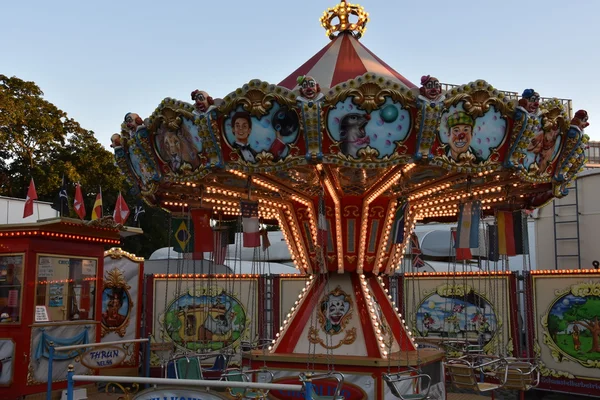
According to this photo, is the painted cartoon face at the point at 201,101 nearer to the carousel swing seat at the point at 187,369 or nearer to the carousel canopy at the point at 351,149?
the carousel canopy at the point at 351,149

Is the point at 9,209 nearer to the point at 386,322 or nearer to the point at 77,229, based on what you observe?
the point at 77,229

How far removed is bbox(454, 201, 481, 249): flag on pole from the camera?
8.25m

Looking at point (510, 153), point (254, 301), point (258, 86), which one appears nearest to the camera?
point (258, 86)

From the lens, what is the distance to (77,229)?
10.9 meters

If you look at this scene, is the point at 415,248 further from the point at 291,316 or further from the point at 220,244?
the point at 291,316

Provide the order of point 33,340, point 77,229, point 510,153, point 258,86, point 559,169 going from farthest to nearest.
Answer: point 77,229 → point 33,340 → point 559,169 → point 510,153 → point 258,86

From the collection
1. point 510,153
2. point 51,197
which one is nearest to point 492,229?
point 510,153

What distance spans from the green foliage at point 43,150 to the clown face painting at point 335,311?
16.1 m

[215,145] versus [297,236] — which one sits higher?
[215,145]

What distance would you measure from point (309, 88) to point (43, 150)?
20392 millimetres

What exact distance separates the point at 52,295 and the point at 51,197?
1562 cm

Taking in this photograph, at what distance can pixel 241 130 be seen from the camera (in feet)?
23.5

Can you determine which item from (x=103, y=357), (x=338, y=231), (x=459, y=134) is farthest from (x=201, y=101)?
(x=103, y=357)

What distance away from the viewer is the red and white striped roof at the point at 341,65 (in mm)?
8234
